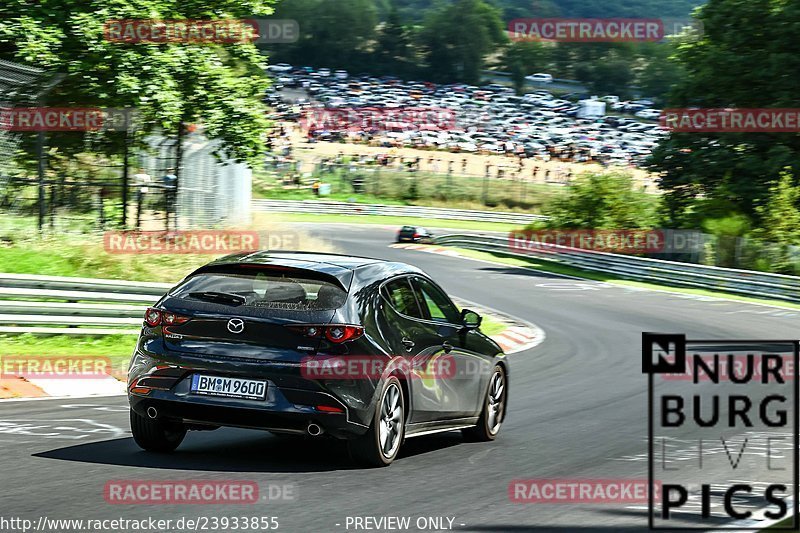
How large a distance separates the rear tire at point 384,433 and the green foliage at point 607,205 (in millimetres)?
37589

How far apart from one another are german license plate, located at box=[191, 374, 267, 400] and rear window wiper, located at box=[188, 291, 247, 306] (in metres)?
0.53

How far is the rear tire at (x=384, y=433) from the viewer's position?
25.9ft

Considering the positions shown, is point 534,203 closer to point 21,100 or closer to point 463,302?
point 463,302

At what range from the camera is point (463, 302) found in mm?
27922

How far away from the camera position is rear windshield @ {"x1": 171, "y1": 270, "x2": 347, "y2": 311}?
7.85 meters

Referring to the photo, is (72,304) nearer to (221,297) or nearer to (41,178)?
(41,178)

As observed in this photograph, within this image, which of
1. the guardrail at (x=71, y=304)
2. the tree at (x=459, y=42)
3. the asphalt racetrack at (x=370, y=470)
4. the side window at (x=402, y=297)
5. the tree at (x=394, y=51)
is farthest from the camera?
the tree at (x=394, y=51)

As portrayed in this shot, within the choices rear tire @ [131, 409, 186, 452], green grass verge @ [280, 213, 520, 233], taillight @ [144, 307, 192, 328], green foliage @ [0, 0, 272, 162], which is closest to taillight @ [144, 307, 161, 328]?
taillight @ [144, 307, 192, 328]

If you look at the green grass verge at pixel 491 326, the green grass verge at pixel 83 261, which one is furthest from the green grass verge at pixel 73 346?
the green grass verge at pixel 491 326

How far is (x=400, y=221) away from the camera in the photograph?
67.2 meters

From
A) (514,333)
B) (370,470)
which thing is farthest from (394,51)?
(370,470)

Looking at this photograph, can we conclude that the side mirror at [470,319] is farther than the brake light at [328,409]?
Result: Yes

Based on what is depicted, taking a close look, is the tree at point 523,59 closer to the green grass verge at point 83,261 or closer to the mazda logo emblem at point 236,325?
the green grass verge at point 83,261

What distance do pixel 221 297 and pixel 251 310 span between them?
→ 0.28 metres
